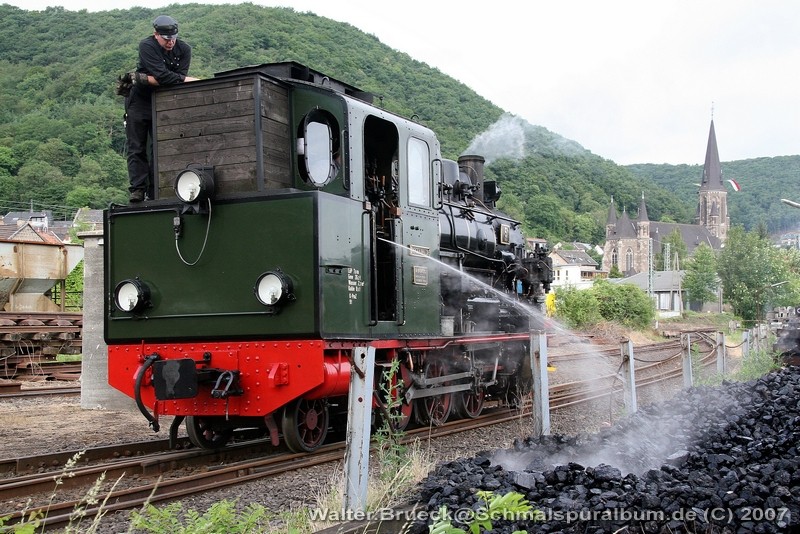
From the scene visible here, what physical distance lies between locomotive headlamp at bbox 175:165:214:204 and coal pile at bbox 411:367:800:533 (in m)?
3.43

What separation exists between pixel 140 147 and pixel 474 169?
6.09 meters

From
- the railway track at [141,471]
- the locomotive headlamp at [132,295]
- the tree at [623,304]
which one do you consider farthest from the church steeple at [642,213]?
the locomotive headlamp at [132,295]

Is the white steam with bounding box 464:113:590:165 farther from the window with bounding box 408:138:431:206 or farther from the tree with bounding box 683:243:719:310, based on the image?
the tree with bounding box 683:243:719:310

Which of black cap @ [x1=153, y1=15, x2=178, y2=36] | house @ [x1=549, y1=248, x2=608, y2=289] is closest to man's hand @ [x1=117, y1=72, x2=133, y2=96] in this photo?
black cap @ [x1=153, y1=15, x2=178, y2=36]

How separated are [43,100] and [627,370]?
94.2 metres

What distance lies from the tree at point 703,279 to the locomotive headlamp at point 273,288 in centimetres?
7665

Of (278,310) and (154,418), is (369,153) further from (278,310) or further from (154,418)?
(154,418)

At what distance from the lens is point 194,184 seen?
7.23 metres

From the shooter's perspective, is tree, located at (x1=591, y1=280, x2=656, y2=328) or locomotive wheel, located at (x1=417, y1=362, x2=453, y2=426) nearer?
locomotive wheel, located at (x1=417, y1=362, x2=453, y2=426)

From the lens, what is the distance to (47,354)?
18.3 m

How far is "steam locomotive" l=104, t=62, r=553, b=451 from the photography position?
276 inches

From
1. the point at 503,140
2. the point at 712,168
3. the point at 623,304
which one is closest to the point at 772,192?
the point at 623,304

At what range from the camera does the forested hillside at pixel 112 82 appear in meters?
60.5

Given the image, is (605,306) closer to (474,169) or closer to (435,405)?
(474,169)
